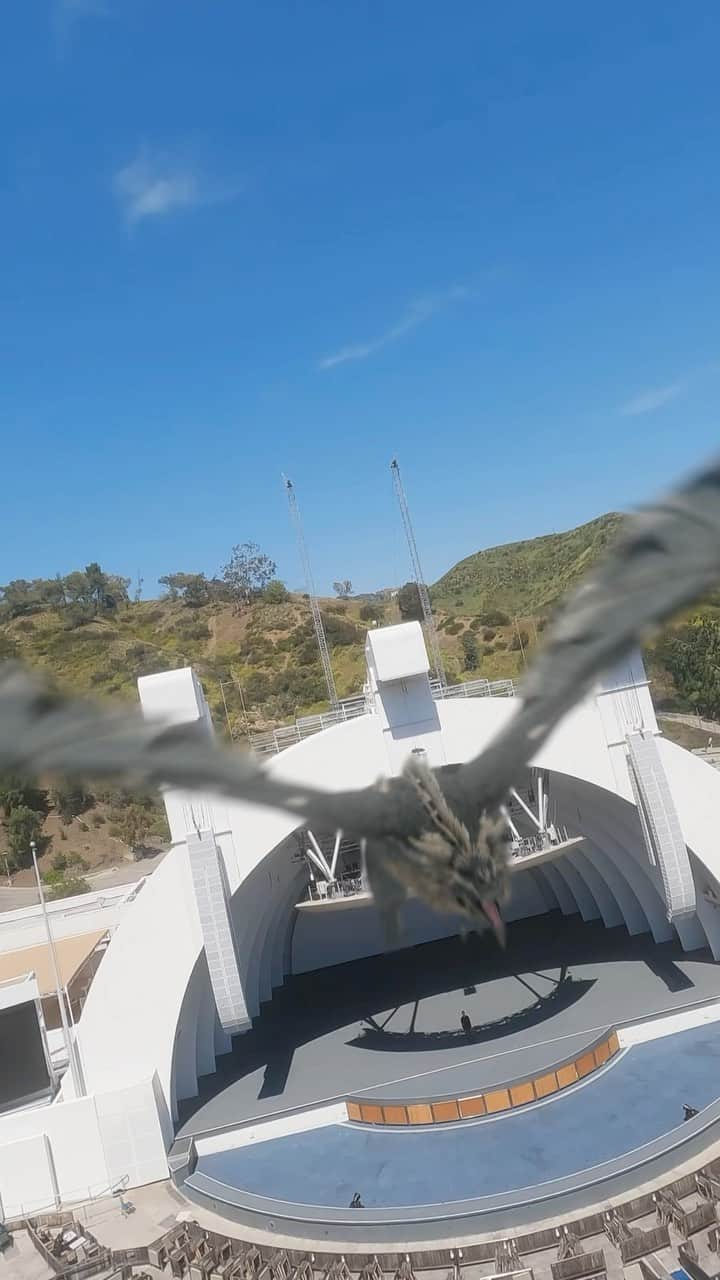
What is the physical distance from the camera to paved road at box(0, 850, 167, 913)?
160ft

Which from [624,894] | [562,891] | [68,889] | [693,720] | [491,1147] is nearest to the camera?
[491,1147]

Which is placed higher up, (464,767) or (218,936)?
(464,767)

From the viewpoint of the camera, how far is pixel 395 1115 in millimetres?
21234

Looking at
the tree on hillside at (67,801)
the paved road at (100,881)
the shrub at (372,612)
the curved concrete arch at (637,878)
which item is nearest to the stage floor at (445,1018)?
the curved concrete arch at (637,878)

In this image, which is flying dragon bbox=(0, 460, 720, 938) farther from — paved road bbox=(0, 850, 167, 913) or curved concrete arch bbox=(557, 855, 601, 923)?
paved road bbox=(0, 850, 167, 913)

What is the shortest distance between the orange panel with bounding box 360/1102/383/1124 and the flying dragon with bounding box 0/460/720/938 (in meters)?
19.3

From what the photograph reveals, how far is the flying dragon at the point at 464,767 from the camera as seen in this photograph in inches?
141

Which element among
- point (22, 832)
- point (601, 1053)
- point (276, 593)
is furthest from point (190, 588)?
point (601, 1053)

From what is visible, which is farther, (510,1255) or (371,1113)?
(371,1113)

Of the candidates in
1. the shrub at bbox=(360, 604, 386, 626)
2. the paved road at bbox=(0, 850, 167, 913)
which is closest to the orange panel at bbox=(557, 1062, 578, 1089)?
the paved road at bbox=(0, 850, 167, 913)

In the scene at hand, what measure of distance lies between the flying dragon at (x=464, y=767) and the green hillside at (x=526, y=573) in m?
85.9

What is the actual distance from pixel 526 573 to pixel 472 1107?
95585mm

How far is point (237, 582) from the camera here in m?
109

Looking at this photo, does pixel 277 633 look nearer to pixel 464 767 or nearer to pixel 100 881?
pixel 100 881
